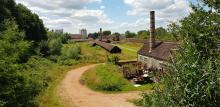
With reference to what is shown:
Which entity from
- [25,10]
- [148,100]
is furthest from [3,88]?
[25,10]

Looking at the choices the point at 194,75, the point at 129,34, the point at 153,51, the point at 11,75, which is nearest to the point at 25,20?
the point at 153,51

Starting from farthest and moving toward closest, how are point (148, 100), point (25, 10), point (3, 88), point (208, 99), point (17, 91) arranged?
point (25, 10), point (17, 91), point (3, 88), point (148, 100), point (208, 99)

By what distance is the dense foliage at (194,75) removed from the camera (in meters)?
10.5

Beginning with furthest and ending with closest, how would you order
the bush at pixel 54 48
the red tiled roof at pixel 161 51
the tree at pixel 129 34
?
the tree at pixel 129 34, the bush at pixel 54 48, the red tiled roof at pixel 161 51

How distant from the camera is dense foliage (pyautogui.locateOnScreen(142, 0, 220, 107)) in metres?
10.5

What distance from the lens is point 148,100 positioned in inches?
516

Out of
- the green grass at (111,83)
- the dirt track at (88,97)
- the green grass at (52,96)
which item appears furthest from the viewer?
the green grass at (111,83)

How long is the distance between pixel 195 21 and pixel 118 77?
78.7 feet

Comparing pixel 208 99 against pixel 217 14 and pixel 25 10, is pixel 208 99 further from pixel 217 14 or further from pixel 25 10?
pixel 25 10

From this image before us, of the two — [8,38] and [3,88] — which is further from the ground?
[8,38]

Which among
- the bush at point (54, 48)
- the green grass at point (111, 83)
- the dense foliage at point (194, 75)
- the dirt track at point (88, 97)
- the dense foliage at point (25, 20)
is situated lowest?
the dirt track at point (88, 97)

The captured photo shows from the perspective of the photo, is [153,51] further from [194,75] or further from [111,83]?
[194,75]

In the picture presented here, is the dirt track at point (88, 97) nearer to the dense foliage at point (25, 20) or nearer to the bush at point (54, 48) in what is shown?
the dense foliage at point (25, 20)

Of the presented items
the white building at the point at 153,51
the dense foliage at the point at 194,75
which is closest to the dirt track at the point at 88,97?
the white building at the point at 153,51
